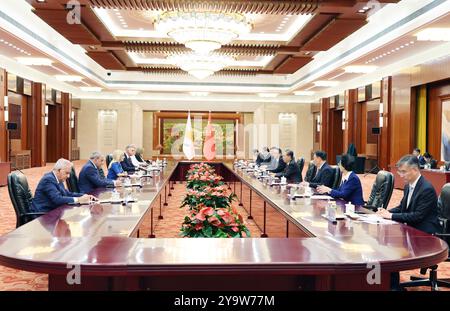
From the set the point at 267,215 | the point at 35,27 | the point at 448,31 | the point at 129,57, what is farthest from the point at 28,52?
the point at 448,31

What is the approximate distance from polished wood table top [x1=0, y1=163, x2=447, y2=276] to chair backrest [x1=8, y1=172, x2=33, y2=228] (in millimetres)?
787

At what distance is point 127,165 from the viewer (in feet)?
33.7

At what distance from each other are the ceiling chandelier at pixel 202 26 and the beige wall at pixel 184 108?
12.6 metres

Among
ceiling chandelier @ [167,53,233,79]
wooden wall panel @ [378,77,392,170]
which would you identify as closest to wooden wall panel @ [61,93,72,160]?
ceiling chandelier @ [167,53,233,79]

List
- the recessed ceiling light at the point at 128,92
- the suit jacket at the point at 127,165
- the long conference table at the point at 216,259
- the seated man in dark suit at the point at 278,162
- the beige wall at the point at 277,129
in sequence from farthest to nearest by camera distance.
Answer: the beige wall at the point at 277,129 → the recessed ceiling light at the point at 128,92 → the suit jacket at the point at 127,165 → the seated man in dark suit at the point at 278,162 → the long conference table at the point at 216,259

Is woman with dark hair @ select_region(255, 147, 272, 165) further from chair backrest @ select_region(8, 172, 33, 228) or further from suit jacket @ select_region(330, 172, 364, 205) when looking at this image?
chair backrest @ select_region(8, 172, 33, 228)

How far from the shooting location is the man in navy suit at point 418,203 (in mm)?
3547

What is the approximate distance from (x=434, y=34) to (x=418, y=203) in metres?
6.20

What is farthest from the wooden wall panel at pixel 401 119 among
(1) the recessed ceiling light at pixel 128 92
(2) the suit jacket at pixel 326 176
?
(1) the recessed ceiling light at pixel 128 92

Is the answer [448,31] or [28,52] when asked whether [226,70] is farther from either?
[448,31]

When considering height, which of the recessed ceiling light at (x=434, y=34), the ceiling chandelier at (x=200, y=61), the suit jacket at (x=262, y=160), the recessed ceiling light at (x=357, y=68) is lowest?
the suit jacket at (x=262, y=160)

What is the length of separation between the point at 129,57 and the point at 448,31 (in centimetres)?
869

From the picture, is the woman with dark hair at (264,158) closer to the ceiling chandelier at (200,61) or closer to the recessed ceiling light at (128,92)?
the ceiling chandelier at (200,61)
